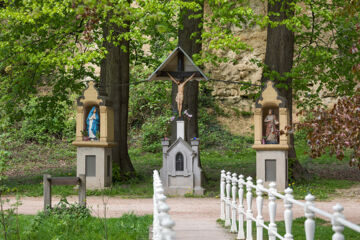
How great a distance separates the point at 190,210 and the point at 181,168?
3965mm

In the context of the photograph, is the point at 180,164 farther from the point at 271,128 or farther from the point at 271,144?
the point at 271,128


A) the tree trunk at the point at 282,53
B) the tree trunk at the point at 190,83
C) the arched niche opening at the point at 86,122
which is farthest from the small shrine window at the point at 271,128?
the arched niche opening at the point at 86,122

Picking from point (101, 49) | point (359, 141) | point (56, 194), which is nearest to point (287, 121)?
point (101, 49)

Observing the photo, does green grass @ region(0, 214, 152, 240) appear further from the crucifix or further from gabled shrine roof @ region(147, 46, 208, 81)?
gabled shrine roof @ region(147, 46, 208, 81)

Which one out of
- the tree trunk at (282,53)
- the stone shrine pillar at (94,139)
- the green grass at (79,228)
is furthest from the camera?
the tree trunk at (282,53)

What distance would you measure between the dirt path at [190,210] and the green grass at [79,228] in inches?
15.2

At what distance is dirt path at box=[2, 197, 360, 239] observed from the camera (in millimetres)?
9203

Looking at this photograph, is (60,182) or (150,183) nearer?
(60,182)

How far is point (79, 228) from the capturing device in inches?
360

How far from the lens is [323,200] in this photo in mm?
15008

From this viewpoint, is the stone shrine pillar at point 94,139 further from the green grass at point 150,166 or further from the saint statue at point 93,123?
the green grass at point 150,166

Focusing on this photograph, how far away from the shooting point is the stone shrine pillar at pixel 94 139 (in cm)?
1783

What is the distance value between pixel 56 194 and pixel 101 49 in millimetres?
4648

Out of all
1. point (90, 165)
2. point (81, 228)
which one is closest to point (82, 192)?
point (81, 228)
